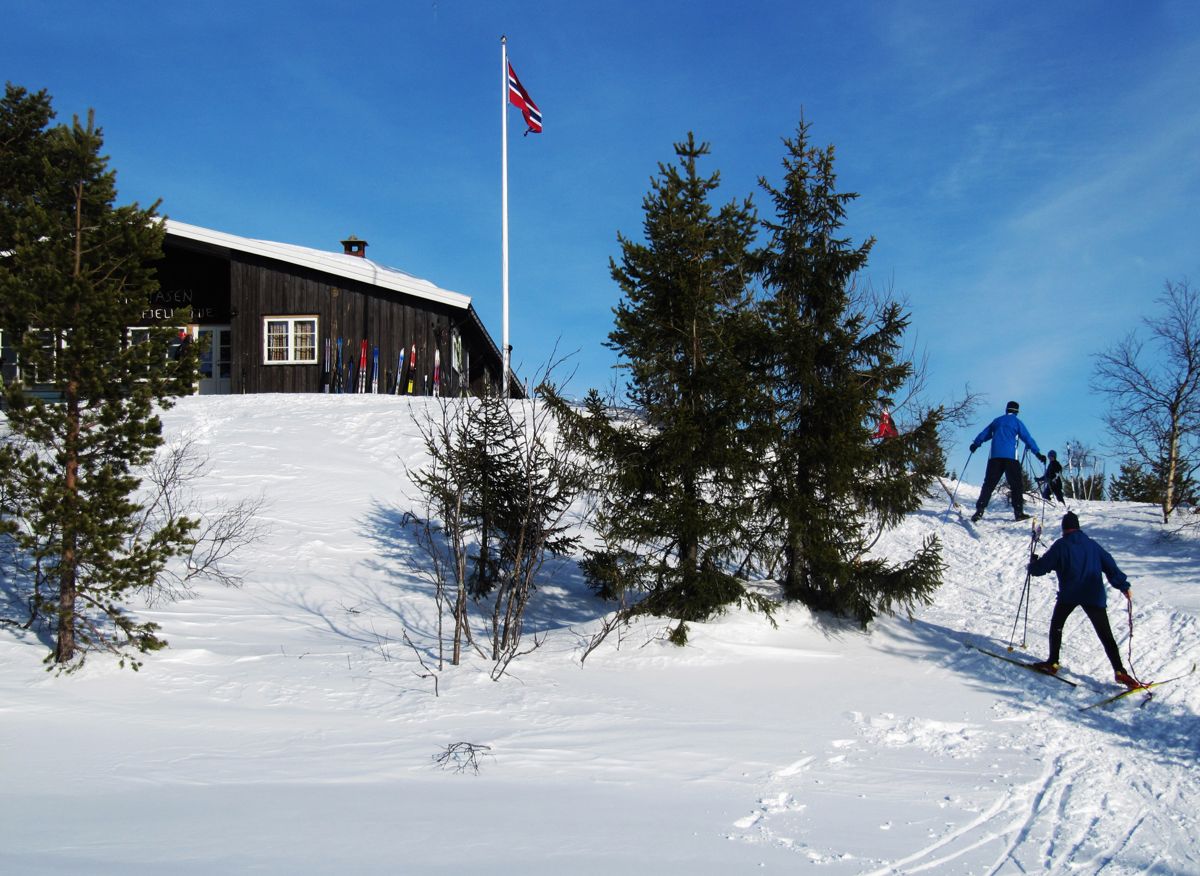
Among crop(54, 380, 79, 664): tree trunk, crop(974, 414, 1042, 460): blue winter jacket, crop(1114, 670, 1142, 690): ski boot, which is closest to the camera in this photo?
crop(1114, 670, 1142, 690): ski boot

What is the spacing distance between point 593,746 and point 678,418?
430 centimetres

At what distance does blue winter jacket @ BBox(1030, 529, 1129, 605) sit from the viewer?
8.34 m

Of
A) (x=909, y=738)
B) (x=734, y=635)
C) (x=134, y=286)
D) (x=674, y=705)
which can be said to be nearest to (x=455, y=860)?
(x=674, y=705)

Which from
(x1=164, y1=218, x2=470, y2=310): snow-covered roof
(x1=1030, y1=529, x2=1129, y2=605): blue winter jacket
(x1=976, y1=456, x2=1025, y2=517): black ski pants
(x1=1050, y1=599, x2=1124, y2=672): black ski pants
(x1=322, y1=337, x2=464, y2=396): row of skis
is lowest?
(x1=1050, y1=599, x2=1124, y2=672): black ski pants

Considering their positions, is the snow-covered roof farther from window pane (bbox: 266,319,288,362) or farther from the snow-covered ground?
the snow-covered ground

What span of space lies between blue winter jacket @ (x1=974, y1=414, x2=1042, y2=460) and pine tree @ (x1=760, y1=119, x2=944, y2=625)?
200 inches

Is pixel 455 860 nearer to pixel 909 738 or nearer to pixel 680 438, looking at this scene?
pixel 909 738

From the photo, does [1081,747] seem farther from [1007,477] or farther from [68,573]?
[1007,477]

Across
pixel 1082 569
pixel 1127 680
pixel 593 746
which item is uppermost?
pixel 1082 569

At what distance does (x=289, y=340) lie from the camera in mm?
24078

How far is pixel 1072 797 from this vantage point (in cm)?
552

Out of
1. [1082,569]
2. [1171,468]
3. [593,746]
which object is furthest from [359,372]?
[1082,569]

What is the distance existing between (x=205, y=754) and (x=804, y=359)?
24.2 ft

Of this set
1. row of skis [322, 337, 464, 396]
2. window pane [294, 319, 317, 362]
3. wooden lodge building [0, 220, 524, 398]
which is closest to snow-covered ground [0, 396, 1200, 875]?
row of skis [322, 337, 464, 396]
